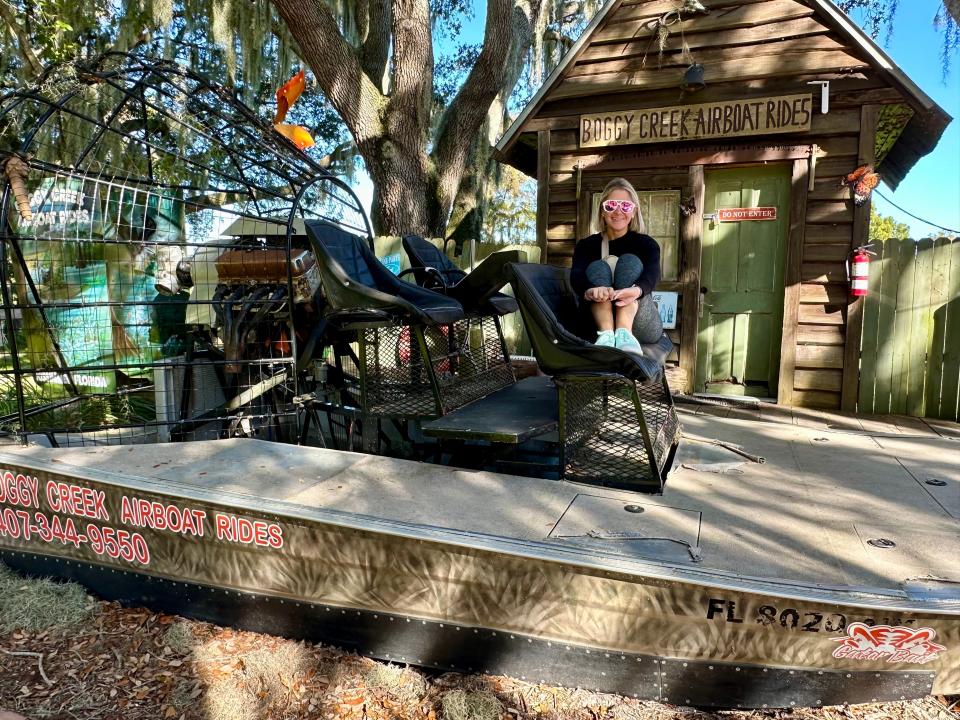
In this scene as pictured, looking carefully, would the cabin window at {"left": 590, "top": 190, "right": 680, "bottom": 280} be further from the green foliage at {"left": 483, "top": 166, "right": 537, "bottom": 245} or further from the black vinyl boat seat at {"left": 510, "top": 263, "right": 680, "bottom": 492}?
the green foliage at {"left": 483, "top": 166, "right": 537, "bottom": 245}

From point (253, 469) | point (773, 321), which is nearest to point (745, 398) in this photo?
point (773, 321)

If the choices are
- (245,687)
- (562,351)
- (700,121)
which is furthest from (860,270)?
(245,687)

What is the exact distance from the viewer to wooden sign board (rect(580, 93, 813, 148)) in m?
5.48

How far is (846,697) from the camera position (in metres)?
1.92

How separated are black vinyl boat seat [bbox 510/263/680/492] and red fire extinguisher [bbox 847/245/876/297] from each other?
327 cm

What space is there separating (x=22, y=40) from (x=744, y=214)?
1093cm

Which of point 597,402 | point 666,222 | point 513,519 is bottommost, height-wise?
point 513,519

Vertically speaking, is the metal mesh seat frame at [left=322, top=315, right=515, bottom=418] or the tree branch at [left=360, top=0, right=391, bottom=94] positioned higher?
the tree branch at [left=360, top=0, right=391, bottom=94]

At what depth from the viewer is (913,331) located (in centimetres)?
537

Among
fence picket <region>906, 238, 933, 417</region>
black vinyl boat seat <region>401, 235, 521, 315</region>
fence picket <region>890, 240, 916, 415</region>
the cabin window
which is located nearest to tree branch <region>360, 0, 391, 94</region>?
the cabin window

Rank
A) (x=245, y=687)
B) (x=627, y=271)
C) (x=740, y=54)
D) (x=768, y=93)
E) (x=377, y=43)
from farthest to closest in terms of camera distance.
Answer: (x=377, y=43) < (x=740, y=54) < (x=768, y=93) < (x=627, y=271) < (x=245, y=687)

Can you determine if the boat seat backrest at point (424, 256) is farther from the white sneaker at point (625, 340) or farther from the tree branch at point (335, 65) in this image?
the tree branch at point (335, 65)

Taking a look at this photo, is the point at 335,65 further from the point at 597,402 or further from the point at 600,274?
the point at 597,402

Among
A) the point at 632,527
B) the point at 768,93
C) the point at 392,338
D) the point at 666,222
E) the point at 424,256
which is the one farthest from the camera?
the point at 666,222
